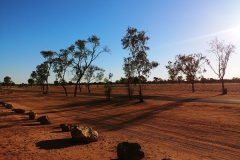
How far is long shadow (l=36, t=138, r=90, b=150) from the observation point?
37.0ft

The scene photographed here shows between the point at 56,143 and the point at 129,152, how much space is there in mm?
4727

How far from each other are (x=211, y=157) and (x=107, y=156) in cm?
413

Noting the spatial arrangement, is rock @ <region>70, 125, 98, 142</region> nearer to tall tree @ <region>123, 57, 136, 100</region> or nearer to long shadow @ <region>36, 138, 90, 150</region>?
long shadow @ <region>36, 138, 90, 150</region>

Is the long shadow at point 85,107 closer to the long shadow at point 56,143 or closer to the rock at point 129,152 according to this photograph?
the long shadow at point 56,143

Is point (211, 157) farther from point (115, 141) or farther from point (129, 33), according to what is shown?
point (129, 33)

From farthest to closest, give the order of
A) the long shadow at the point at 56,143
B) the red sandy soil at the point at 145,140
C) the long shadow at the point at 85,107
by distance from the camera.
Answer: the long shadow at the point at 85,107, the long shadow at the point at 56,143, the red sandy soil at the point at 145,140

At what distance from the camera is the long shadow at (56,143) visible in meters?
11.3

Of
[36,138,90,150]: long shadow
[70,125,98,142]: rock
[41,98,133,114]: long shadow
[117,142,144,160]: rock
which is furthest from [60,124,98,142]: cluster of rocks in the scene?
[41,98,133,114]: long shadow

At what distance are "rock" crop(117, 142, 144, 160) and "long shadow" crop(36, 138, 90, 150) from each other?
3.41m

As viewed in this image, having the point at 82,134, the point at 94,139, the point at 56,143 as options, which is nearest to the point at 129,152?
the point at 82,134

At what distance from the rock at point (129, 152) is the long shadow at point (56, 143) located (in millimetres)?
3406

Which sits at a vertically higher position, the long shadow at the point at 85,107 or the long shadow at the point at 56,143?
the long shadow at the point at 85,107

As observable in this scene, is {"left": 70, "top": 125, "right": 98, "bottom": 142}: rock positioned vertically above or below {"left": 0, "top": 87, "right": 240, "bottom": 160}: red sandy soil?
above

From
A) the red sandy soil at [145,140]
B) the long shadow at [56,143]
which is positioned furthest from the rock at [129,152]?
the long shadow at [56,143]
